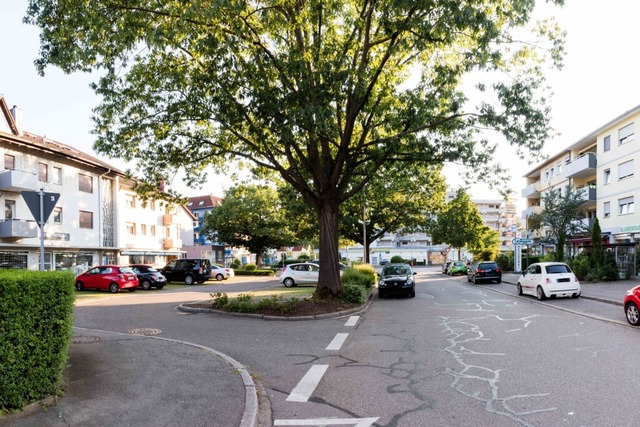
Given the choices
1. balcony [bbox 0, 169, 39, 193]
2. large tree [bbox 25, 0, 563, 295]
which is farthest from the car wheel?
balcony [bbox 0, 169, 39, 193]

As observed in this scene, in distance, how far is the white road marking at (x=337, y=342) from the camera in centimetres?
916

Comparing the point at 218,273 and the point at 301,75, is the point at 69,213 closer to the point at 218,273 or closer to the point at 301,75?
the point at 218,273

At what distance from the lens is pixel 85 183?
114 feet

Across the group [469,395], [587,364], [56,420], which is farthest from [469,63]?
[56,420]

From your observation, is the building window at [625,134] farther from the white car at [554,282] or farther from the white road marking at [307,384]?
the white road marking at [307,384]

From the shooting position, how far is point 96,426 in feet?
14.9

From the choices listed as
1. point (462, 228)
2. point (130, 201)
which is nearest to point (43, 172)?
point (130, 201)

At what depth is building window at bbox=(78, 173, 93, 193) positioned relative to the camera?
34000 millimetres

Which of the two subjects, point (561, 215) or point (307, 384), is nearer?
point (307, 384)

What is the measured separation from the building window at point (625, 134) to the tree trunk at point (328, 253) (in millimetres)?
27513

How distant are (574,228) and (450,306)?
19957 millimetres

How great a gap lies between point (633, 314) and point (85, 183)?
34433mm

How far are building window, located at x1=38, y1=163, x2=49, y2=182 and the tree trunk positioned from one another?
22.8 meters

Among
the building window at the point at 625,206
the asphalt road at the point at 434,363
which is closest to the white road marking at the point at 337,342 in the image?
the asphalt road at the point at 434,363
